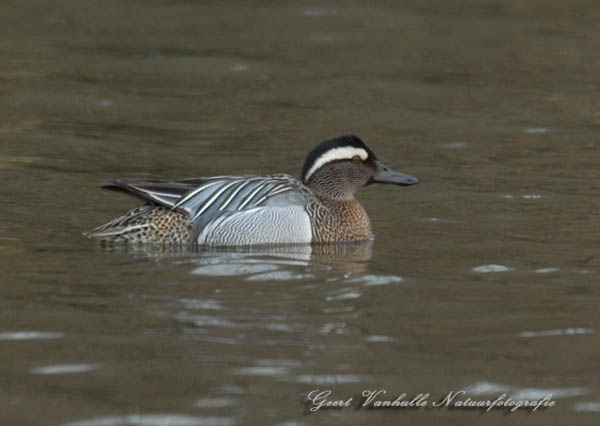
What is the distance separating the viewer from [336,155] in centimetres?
1095

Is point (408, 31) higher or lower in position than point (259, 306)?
higher

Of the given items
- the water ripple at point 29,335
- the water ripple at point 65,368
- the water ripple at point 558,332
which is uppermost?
the water ripple at point 29,335

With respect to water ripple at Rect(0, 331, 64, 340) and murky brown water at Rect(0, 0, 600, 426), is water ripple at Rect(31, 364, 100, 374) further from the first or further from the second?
water ripple at Rect(0, 331, 64, 340)

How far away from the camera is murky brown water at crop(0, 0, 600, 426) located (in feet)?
23.1

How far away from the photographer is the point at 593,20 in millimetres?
19859

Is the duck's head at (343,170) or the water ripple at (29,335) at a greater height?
the duck's head at (343,170)

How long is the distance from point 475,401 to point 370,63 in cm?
1112

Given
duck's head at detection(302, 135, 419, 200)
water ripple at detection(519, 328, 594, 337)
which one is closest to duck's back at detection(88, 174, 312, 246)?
duck's head at detection(302, 135, 419, 200)

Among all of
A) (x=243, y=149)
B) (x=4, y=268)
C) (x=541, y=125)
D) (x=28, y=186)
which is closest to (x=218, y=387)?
(x=4, y=268)

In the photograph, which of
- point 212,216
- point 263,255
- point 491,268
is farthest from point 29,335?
point 491,268

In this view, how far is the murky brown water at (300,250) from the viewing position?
703 cm

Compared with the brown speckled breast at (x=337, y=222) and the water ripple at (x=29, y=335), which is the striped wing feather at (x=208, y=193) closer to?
the brown speckled breast at (x=337, y=222)

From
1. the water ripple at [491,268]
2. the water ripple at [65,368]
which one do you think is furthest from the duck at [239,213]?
the water ripple at [65,368]

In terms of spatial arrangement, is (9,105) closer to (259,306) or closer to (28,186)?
(28,186)
